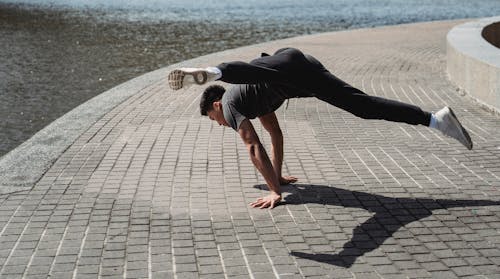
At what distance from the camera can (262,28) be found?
2275 cm

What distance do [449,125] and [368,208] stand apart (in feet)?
3.01

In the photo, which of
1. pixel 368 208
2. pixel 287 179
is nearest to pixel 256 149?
pixel 287 179

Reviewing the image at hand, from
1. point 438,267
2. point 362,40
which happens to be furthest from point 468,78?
point 362,40

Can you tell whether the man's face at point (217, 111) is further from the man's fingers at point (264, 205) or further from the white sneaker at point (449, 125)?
the white sneaker at point (449, 125)

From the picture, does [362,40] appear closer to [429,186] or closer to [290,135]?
[290,135]

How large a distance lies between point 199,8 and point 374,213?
2686cm

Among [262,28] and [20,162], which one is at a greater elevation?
[20,162]

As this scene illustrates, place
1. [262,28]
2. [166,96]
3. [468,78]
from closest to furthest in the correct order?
[468,78] < [166,96] < [262,28]

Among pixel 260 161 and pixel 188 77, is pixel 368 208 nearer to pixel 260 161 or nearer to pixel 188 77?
pixel 260 161

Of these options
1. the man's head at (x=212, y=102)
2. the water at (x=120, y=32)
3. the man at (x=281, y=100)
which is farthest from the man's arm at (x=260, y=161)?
the water at (x=120, y=32)

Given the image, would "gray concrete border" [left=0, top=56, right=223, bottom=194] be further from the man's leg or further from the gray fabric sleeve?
the man's leg

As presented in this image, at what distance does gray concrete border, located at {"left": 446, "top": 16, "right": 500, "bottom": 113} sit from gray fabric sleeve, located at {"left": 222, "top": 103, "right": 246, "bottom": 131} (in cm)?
442

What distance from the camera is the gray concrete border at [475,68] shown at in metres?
8.62

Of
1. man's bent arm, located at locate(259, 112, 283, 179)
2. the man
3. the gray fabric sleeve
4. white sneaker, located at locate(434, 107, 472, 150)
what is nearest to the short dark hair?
the man
